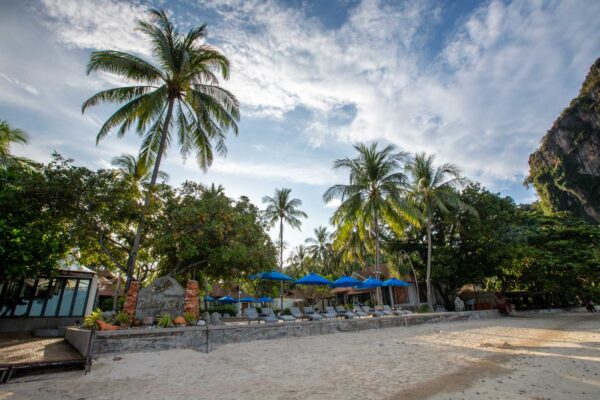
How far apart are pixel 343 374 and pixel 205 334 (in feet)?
15.5

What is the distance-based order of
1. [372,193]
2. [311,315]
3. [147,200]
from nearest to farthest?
1. [147,200]
2. [311,315]
3. [372,193]

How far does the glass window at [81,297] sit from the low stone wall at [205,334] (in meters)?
10.6

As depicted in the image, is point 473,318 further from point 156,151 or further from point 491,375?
point 156,151

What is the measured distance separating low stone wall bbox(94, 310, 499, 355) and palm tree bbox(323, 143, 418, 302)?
7011 mm

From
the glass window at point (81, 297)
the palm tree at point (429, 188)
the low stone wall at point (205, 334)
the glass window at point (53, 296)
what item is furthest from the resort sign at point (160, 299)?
the palm tree at point (429, 188)

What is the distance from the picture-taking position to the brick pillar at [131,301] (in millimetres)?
8992

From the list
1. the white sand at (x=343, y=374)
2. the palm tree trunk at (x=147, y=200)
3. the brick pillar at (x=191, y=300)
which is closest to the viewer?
the white sand at (x=343, y=374)

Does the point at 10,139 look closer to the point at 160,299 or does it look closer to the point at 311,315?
the point at 160,299

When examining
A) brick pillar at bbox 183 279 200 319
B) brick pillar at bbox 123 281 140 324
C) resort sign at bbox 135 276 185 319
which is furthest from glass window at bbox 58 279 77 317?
brick pillar at bbox 183 279 200 319

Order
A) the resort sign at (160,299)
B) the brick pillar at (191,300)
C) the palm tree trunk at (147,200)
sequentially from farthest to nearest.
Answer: the palm tree trunk at (147,200), the brick pillar at (191,300), the resort sign at (160,299)

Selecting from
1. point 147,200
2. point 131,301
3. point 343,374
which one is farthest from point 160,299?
point 343,374

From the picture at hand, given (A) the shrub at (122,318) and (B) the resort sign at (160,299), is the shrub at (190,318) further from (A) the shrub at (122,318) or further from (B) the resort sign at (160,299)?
(A) the shrub at (122,318)

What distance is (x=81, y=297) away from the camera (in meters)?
15.2

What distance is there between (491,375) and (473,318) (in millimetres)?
14511
